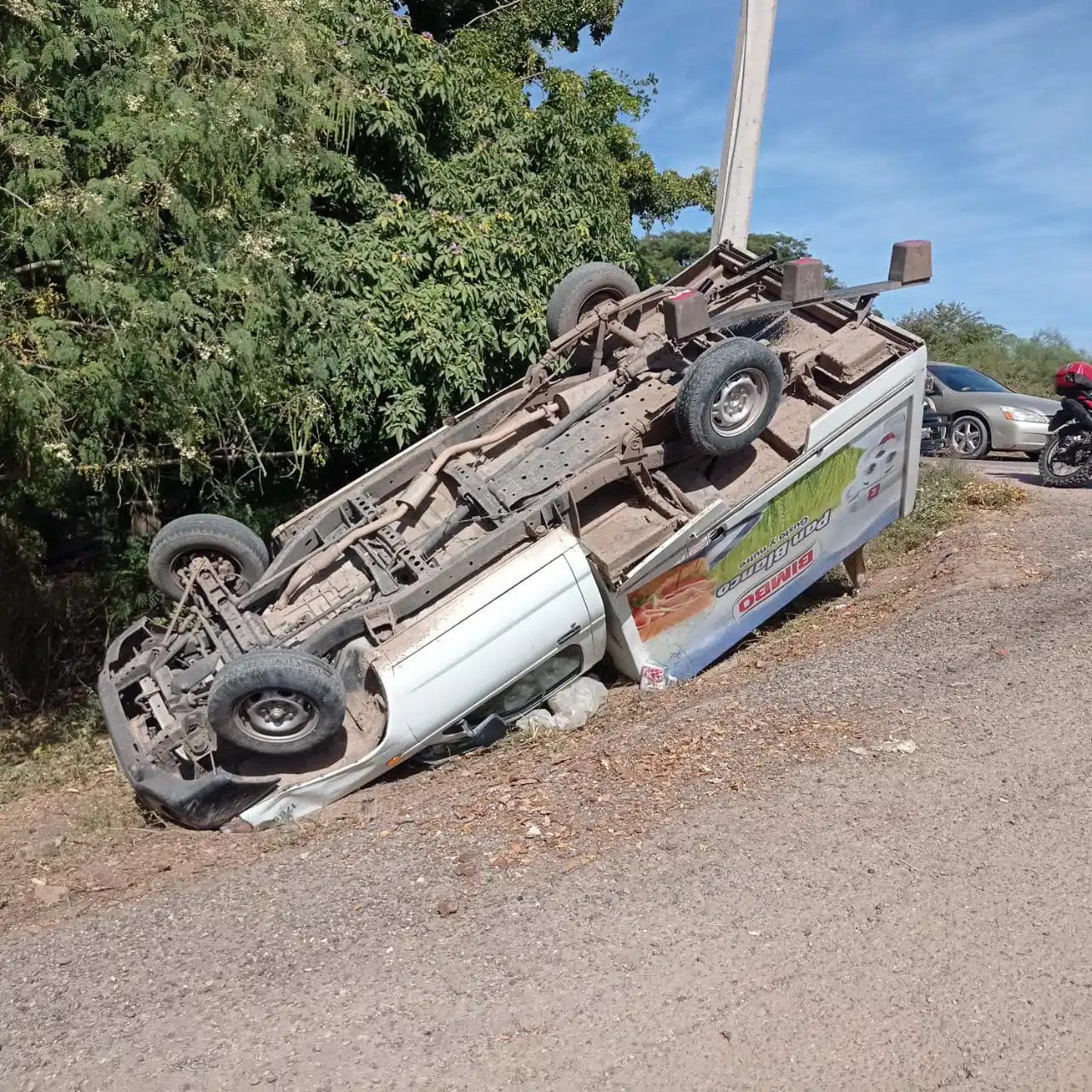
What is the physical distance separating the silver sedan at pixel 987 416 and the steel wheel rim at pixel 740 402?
25.0ft

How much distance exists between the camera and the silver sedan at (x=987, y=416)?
1327cm

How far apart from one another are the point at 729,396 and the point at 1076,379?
225 inches

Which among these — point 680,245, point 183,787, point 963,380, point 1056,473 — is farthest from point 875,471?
point 680,245

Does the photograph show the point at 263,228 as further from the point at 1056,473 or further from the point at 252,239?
the point at 1056,473

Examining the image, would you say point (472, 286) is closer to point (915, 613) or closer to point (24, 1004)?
point (915, 613)

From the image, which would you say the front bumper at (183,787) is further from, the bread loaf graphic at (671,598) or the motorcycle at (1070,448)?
the motorcycle at (1070,448)

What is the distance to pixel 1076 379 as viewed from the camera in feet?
34.1

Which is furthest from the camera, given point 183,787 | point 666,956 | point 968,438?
point 968,438

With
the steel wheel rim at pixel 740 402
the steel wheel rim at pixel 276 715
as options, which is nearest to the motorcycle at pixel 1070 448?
the steel wheel rim at pixel 740 402

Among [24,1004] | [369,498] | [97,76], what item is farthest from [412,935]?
[97,76]

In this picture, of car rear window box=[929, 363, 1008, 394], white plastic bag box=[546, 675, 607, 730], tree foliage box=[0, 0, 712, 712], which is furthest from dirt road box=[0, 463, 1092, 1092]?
car rear window box=[929, 363, 1008, 394]

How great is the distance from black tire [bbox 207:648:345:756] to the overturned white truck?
0.5 inches

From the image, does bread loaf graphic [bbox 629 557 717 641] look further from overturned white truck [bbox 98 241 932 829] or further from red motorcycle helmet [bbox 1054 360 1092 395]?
red motorcycle helmet [bbox 1054 360 1092 395]

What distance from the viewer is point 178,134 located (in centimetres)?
615
